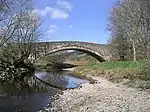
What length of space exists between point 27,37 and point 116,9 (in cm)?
1562

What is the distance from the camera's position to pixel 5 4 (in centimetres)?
3544

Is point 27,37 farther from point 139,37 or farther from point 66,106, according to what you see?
point 66,106

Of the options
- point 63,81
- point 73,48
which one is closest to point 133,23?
point 63,81

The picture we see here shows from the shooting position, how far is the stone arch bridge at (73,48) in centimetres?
6124

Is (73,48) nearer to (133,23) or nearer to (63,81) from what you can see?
(133,23)

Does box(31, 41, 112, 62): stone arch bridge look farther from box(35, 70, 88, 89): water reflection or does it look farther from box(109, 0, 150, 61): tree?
box(35, 70, 88, 89): water reflection

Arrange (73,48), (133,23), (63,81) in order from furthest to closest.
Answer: (73,48), (133,23), (63,81)

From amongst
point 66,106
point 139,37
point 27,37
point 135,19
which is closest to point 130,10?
point 135,19

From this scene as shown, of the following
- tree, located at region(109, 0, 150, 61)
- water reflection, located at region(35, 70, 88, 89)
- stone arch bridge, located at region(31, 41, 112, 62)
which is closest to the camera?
water reflection, located at region(35, 70, 88, 89)

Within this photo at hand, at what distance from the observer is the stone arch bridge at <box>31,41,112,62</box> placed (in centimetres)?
6124

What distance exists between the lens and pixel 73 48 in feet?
219

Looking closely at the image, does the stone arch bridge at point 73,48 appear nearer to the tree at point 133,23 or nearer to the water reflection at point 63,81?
the tree at point 133,23

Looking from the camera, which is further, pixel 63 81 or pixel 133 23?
pixel 133 23

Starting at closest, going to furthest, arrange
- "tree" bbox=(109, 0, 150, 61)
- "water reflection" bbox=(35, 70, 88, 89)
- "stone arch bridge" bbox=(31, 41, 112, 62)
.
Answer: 1. "water reflection" bbox=(35, 70, 88, 89)
2. "tree" bbox=(109, 0, 150, 61)
3. "stone arch bridge" bbox=(31, 41, 112, 62)
